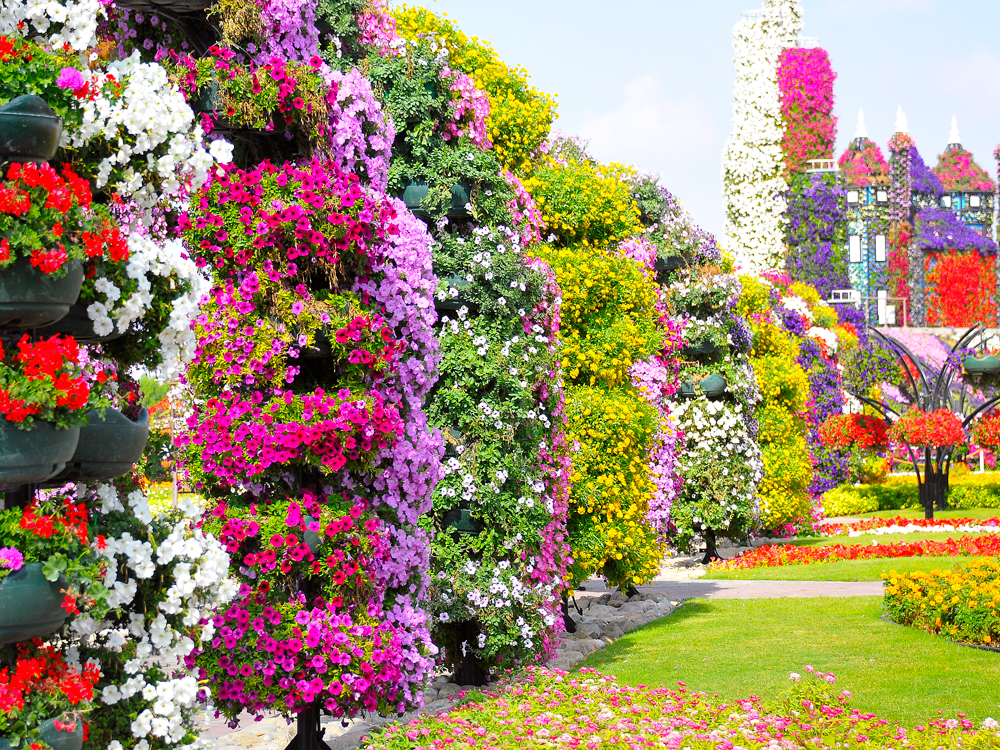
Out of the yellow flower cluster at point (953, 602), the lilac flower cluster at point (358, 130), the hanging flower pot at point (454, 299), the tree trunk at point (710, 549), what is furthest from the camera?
the tree trunk at point (710, 549)

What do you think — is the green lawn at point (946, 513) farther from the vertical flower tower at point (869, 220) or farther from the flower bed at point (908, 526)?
the vertical flower tower at point (869, 220)

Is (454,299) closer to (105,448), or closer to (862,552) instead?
(105,448)

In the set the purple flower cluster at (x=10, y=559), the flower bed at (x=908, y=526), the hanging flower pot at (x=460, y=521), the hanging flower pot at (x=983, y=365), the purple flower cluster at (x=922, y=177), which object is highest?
the purple flower cluster at (x=922, y=177)

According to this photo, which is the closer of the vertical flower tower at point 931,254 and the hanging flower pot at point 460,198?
the hanging flower pot at point 460,198

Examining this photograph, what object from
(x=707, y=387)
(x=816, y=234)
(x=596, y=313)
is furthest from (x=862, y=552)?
(x=816, y=234)

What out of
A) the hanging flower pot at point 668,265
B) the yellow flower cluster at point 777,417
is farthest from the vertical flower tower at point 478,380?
the yellow flower cluster at point 777,417

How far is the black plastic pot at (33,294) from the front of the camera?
3.90m

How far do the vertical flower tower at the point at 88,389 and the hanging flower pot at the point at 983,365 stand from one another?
24.2 metres

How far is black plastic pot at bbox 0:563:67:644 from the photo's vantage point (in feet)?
12.4

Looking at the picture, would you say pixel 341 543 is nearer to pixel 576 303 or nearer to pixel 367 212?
pixel 367 212

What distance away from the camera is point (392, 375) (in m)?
7.67

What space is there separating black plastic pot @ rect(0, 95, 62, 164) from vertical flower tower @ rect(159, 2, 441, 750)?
3081mm

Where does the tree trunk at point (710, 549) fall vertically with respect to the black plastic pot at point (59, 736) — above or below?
below

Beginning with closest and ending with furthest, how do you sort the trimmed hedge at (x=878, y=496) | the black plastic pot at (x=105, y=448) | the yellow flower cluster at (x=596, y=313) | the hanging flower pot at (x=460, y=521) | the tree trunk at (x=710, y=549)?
the black plastic pot at (x=105, y=448), the hanging flower pot at (x=460, y=521), the yellow flower cluster at (x=596, y=313), the tree trunk at (x=710, y=549), the trimmed hedge at (x=878, y=496)
